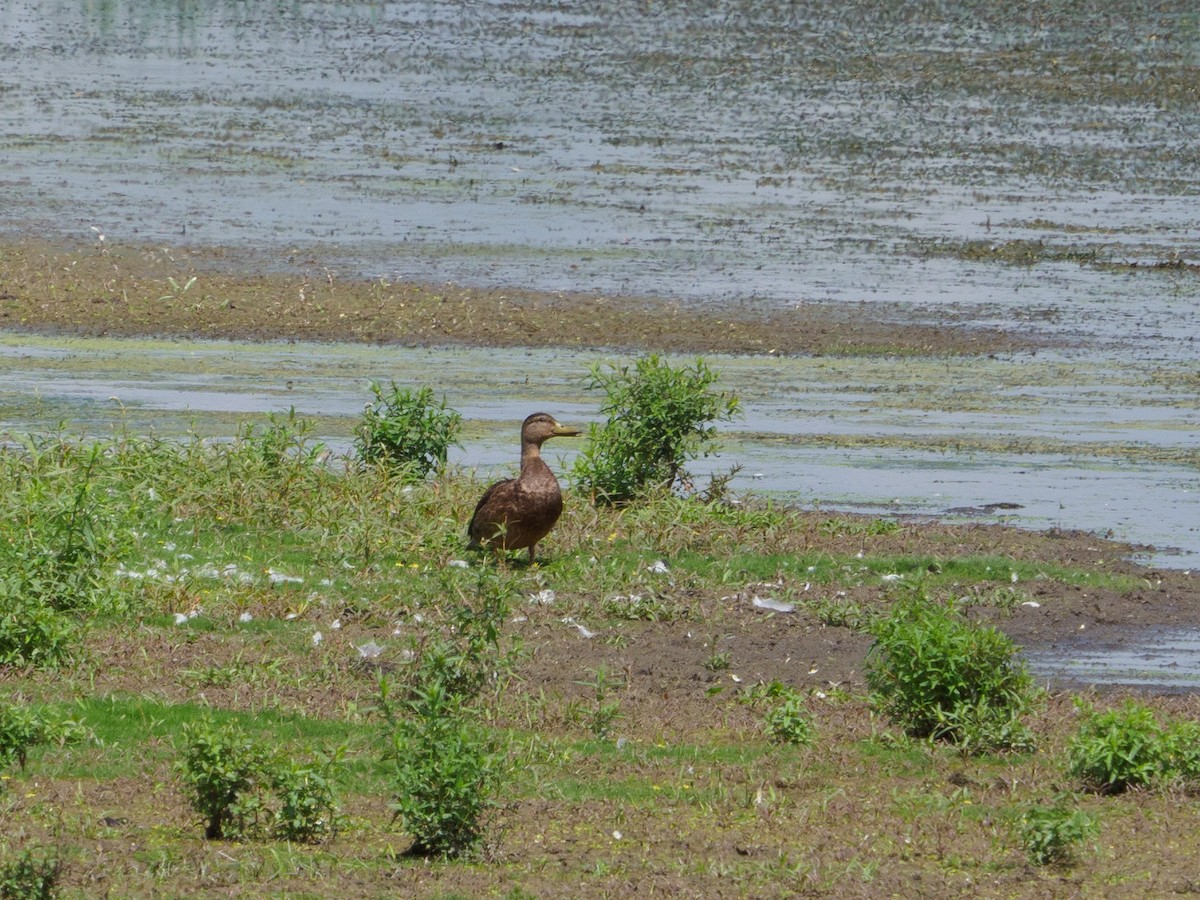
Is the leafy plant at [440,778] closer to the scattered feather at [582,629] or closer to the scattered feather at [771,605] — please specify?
the scattered feather at [582,629]

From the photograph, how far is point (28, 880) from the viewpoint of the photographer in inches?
230

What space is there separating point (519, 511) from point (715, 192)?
14860 millimetres

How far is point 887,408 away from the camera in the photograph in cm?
1652

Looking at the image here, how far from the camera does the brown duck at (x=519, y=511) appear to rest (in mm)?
11203

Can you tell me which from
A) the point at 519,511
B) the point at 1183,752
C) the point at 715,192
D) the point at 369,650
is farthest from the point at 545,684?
the point at 715,192

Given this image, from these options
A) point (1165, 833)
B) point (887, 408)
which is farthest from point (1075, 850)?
point (887, 408)

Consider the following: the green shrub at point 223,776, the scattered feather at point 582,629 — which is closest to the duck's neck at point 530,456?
the scattered feather at point 582,629

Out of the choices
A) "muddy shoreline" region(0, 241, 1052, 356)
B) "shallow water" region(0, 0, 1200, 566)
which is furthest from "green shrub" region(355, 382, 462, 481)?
"muddy shoreline" region(0, 241, 1052, 356)

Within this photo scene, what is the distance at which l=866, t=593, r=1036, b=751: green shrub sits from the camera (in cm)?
833

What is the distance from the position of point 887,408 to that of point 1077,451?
1.82m

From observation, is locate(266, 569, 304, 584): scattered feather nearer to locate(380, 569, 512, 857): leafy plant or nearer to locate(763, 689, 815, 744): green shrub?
locate(763, 689, 815, 744): green shrub

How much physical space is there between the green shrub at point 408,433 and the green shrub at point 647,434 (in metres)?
0.93

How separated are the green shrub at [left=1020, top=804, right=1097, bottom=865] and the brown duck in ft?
15.6

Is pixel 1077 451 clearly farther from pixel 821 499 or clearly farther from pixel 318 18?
pixel 318 18
